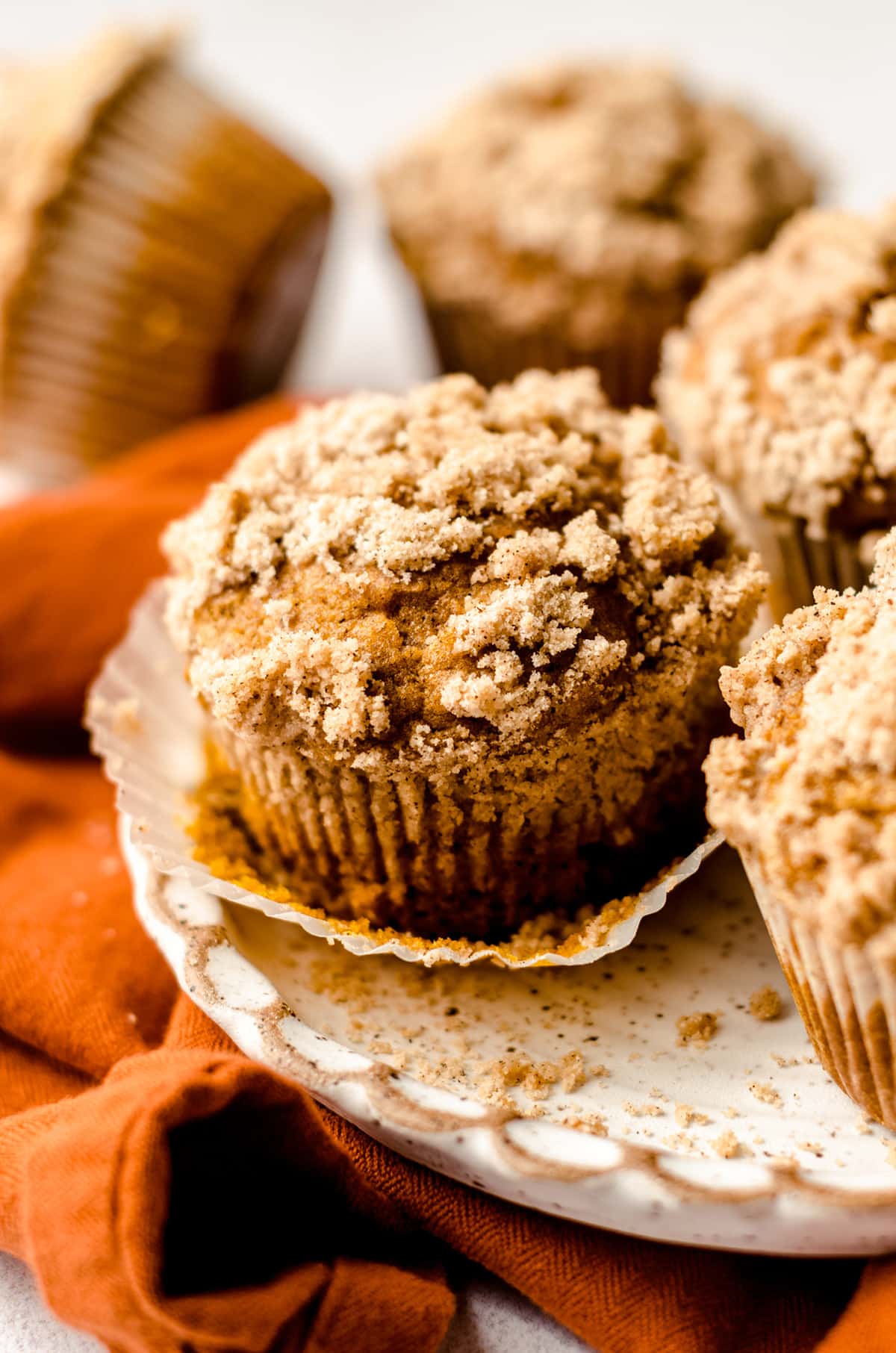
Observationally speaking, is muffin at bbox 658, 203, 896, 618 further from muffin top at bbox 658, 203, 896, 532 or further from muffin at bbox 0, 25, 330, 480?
muffin at bbox 0, 25, 330, 480

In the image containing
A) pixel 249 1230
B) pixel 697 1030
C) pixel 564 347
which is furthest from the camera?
pixel 564 347

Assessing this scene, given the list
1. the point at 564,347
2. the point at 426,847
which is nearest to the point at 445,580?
the point at 426,847

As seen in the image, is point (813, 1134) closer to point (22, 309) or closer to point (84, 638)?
point (84, 638)

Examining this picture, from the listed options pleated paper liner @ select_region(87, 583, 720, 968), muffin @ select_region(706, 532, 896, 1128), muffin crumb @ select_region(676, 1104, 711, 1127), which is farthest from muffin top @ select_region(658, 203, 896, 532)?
muffin crumb @ select_region(676, 1104, 711, 1127)

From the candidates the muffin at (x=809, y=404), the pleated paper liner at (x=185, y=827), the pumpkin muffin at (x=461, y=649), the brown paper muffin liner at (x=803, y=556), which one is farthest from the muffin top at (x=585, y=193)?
the pleated paper liner at (x=185, y=827)

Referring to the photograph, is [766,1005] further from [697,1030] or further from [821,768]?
[821,768]

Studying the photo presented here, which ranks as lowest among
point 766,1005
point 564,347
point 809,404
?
point 766,1005
